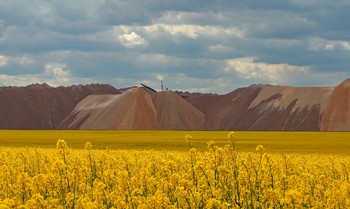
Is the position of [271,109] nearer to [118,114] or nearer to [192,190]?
[118,114]

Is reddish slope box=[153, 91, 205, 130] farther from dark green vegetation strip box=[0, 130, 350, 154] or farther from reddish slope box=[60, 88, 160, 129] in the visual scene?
dark green vegetation strip box=[0, 130, 350, 154]

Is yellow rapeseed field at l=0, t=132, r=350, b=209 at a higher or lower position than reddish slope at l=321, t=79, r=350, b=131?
lower

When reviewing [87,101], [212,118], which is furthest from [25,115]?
[212,118]

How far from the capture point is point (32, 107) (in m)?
189

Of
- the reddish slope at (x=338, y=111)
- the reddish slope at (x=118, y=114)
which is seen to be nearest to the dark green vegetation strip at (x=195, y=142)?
the reddish slope at (x=338, y=111)

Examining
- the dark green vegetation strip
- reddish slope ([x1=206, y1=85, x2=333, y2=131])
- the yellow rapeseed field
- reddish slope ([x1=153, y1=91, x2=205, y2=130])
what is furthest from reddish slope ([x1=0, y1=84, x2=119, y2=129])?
the yellow rapeseed field

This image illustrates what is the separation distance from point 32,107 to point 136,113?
4972 centimetres

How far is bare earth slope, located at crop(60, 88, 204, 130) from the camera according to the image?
15575 cm

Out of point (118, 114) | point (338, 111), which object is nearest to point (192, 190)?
point (338, 111)

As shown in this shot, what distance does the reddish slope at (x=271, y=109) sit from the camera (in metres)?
149

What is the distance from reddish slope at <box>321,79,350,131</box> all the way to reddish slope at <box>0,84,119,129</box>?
301ft

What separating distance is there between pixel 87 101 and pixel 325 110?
8280 cm

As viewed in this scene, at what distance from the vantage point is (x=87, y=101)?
602 ft

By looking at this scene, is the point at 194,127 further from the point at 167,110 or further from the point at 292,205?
the point at 292,205
